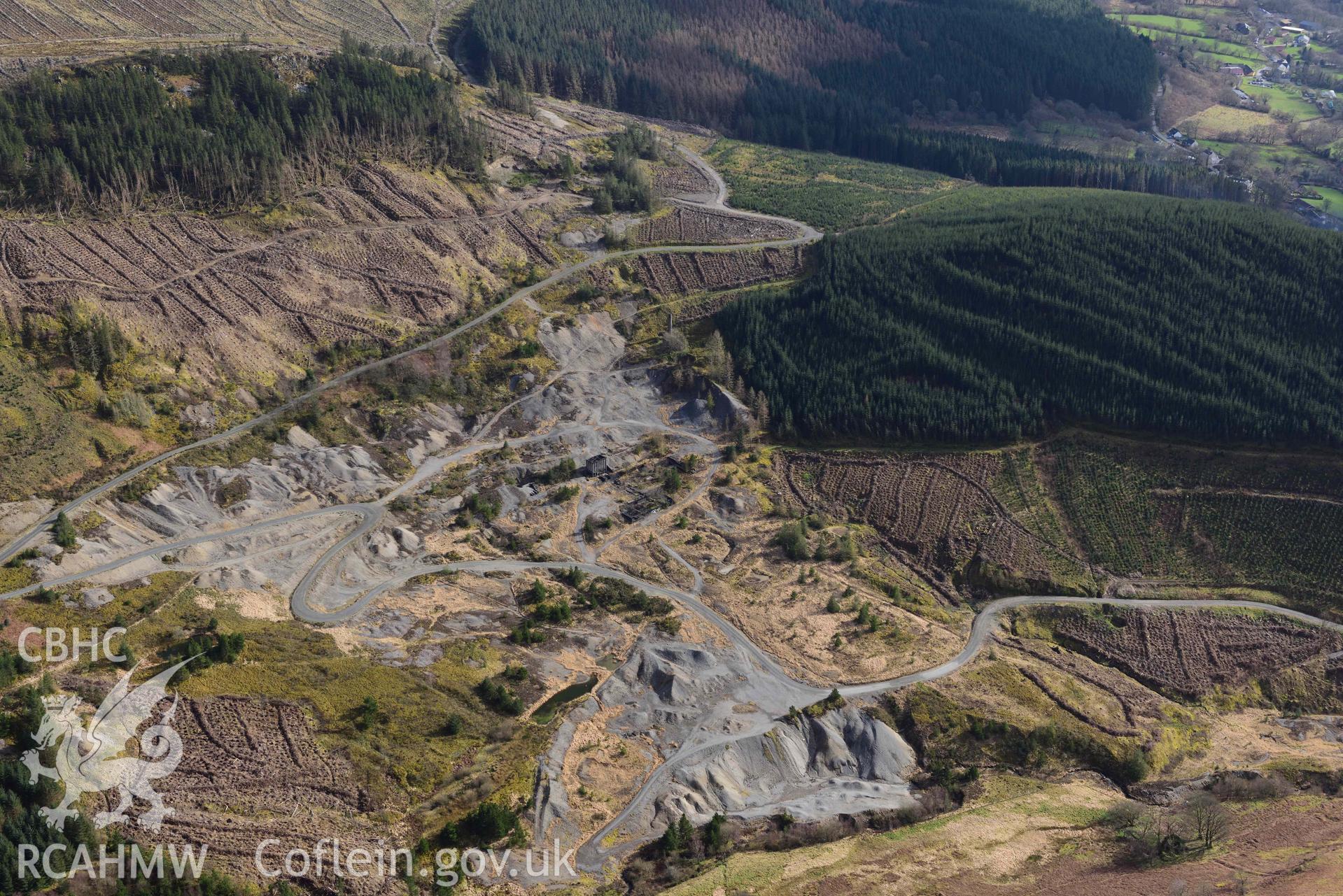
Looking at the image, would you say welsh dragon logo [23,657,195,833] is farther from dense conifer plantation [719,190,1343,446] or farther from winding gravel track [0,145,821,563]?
dense conifer plantation [719,190,1343,446]

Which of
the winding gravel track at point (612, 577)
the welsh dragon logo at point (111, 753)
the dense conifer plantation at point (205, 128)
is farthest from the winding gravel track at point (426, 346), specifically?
the dense conifer plantation at point (205, 128)

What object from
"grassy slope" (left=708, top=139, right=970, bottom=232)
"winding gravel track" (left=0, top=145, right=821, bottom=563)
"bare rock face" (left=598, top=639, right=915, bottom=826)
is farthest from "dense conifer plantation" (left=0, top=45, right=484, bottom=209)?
"bare rock face" (left=598, top=639, right=915, bottom=826)

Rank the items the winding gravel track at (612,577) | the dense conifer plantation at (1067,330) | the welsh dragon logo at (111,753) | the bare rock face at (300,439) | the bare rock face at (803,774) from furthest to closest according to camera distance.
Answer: the dense conifer plantation at (1067,330), the bare rock face at (300,439), the winding gravel track at (612,577), the bare rock face at (803,774), the welsh dragon logo at (111,753)

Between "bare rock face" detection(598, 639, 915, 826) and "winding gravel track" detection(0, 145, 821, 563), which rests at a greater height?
"winding gravel track" detection(0, 145, 821, 563)

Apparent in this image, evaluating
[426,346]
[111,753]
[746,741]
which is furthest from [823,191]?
[111,753]

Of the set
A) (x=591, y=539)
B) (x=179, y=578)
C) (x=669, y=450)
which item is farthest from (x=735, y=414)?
(x=179, y=578)

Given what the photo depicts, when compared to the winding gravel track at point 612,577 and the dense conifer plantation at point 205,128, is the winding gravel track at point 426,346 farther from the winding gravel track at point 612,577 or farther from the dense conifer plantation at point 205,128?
the dense conifer plantation at point 205,128
